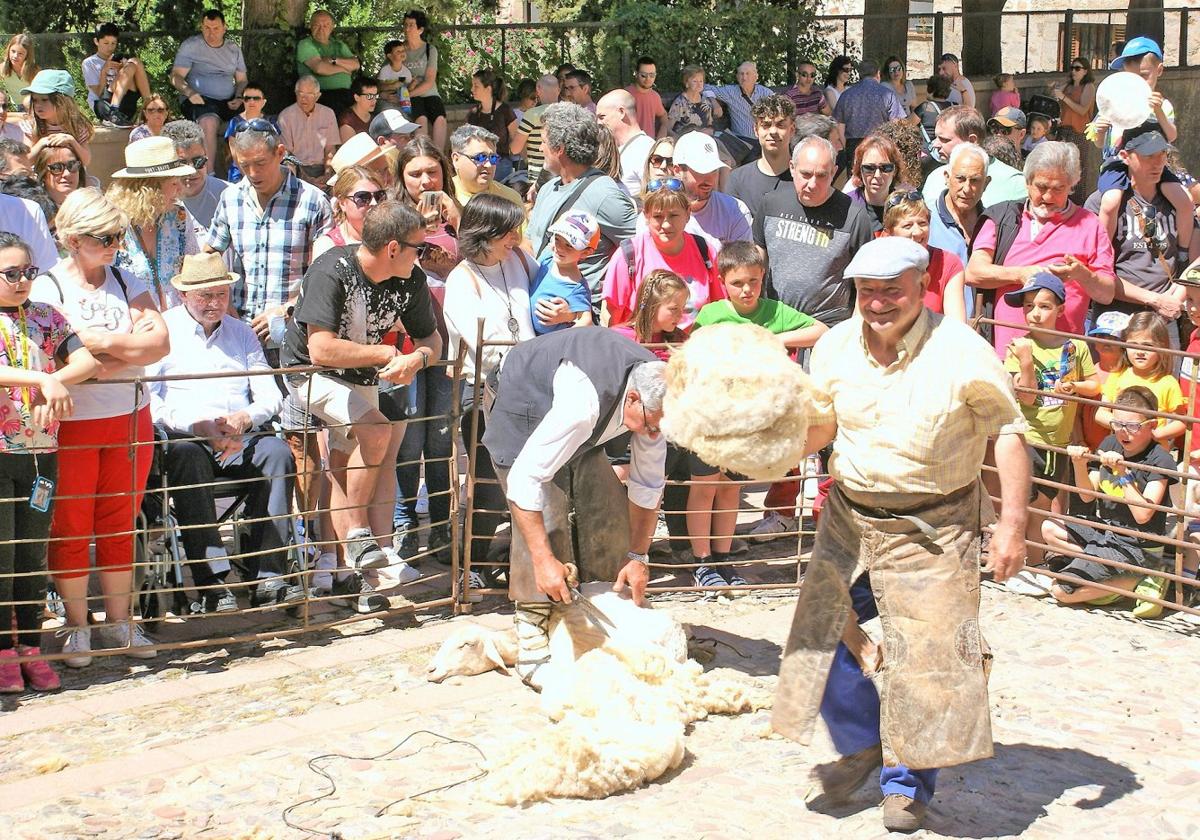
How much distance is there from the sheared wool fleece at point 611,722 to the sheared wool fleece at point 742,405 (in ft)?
3.92

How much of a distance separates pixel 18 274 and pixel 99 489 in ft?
3.44

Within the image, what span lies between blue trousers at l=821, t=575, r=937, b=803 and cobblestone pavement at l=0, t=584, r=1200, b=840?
198 mm

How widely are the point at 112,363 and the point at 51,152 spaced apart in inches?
103

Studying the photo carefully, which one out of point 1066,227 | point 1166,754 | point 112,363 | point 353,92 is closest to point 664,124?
point 353,92

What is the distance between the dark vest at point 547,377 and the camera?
5766 mm

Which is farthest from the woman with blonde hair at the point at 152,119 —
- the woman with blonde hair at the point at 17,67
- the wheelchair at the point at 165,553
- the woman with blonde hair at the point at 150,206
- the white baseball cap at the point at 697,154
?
the wheelchair at the point at 165,553

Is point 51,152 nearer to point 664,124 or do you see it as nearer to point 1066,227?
point 1066,227

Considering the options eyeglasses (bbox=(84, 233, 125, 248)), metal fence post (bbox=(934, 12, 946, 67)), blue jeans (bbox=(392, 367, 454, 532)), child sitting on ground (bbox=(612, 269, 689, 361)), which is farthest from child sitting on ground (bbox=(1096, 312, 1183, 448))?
metal fence post (bbox=(934, 12, 946, 67))

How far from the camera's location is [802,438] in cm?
484

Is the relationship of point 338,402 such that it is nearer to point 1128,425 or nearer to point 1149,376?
point 1128,425

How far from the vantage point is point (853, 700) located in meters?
5.27

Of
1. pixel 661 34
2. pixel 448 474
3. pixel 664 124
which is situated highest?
pixel 661 34

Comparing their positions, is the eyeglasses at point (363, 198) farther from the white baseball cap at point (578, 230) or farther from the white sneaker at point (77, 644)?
the white sneaker at point (77, 644)

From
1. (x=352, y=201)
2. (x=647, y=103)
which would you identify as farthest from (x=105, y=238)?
(x=647, y=103)
